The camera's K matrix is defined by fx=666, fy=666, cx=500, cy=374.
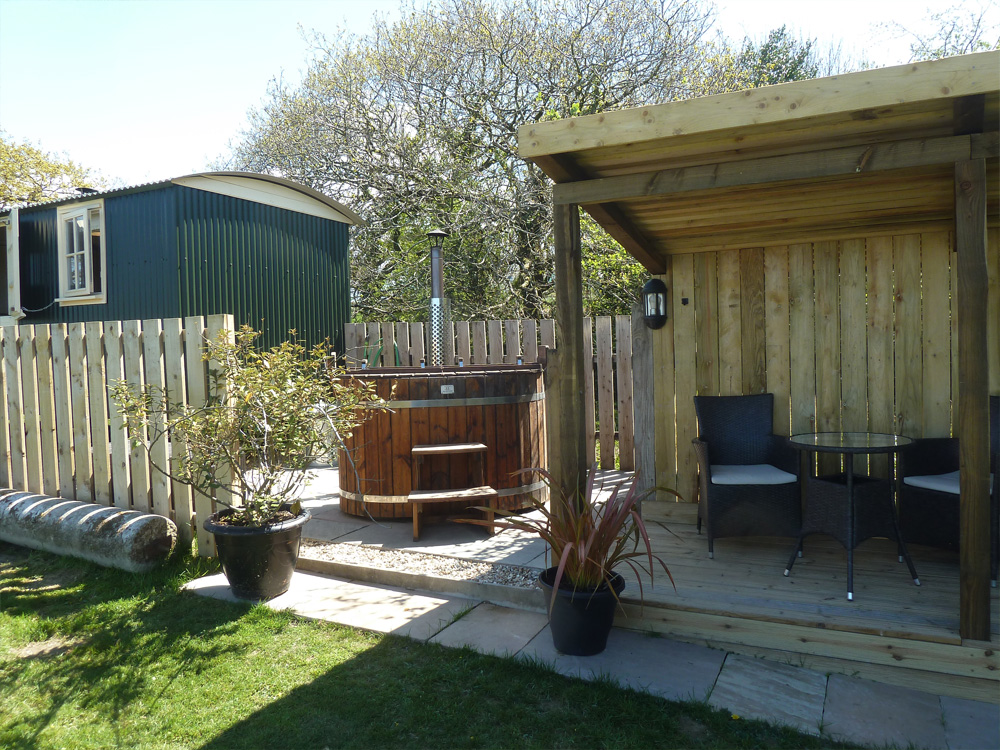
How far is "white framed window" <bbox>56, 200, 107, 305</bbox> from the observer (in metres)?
8.64

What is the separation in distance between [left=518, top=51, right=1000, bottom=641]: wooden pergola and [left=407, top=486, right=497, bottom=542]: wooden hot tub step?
129 centimetres

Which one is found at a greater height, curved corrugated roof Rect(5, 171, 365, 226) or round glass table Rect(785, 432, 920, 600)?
curved corrugated roof Rect(5, 171, 365, 226)

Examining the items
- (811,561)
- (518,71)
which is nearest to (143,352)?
(811,561)

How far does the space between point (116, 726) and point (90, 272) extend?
784 centimetres

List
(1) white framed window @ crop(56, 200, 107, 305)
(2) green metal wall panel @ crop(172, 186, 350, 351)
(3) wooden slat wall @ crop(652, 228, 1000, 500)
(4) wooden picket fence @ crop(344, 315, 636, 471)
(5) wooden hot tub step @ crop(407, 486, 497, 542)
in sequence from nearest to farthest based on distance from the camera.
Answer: (3) wooden slat wall @ crop(652, 228, 1000, 500) → (5) wooden hot tub step @ crop(407, 486, 497, 542) → (4) wooden picket fence @ crop(344, 315, 636, 471) → (2) green metal wall panel @ crop(172, 186, 350, 351) → (1) white framed window @ crop(56, 200, 107, 305)

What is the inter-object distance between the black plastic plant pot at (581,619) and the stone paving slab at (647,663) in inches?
1.7

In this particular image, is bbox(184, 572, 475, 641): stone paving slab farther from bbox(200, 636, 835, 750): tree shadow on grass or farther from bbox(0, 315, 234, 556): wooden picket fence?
bbox(0, 315, 234, 556): wooden picket fence

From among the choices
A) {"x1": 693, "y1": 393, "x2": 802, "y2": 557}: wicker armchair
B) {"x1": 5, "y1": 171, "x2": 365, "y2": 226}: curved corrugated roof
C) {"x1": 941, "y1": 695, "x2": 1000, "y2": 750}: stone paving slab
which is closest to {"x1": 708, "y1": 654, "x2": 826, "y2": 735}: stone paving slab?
{"x1": 941, "y1": 695, "x2": 1000, "y2": 750}: stone paving slab

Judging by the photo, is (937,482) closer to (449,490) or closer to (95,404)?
(449,490)

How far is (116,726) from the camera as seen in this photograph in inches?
98.6

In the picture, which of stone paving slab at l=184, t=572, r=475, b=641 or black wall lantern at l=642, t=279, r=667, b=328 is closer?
stone paving slab at l=184, t=572, r=475, b=641

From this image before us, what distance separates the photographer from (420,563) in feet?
13.5

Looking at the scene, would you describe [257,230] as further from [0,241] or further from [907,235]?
[907,235]

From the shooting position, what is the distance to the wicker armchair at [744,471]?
378 cm
